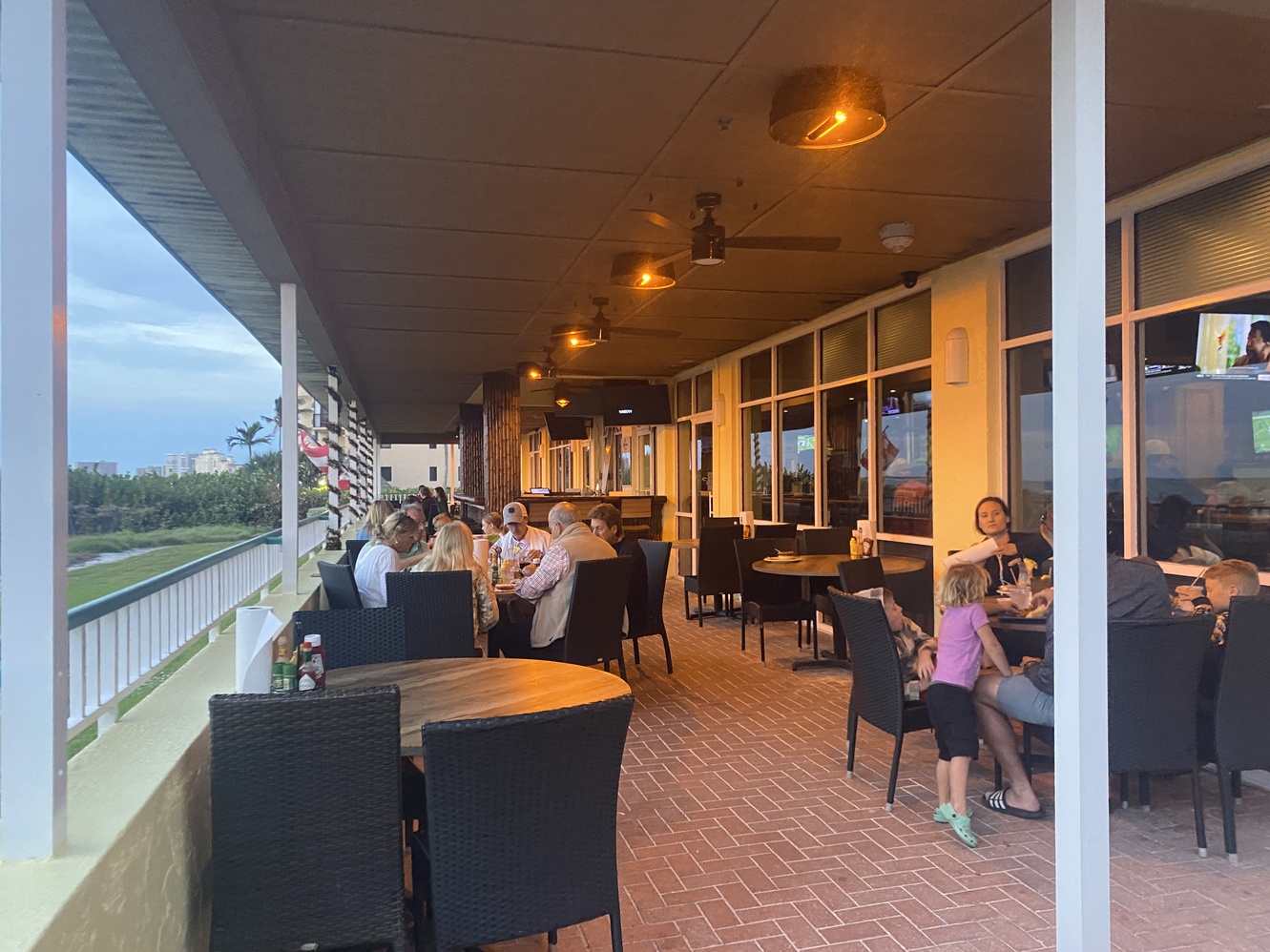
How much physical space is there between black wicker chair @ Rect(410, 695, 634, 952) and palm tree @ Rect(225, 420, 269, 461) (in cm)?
384

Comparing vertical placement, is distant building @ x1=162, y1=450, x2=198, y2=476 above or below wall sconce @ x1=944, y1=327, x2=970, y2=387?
below

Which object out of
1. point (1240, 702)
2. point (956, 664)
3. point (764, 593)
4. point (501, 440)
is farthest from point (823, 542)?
point (501, 440)

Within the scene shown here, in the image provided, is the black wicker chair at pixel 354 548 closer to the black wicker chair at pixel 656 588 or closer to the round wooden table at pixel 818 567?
the black wicker chair at pixel 656 588

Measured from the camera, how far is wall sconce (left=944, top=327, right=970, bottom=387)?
6.25 m

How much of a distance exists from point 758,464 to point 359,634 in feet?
24.2

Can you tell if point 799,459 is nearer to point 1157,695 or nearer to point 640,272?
point 640,272

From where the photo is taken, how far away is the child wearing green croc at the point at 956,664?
3623 millimetres

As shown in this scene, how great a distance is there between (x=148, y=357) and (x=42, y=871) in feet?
9.62

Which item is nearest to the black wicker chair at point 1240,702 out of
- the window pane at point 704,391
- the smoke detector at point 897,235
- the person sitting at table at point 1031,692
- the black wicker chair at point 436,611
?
the person sitting at table at point 1031,692

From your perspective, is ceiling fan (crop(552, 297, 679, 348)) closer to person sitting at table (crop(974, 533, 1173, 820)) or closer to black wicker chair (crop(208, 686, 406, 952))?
person sitting at table (crop(974, 533, 1173, 820))

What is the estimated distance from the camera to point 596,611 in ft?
16.8

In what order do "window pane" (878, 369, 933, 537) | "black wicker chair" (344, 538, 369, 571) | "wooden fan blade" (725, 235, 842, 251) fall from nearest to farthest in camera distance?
"wooden fan blade" (725, 235, 842, 251) < "black wicker chair" (344, 538, 369, 571) < "window pane" (878, 369, 933, 537)

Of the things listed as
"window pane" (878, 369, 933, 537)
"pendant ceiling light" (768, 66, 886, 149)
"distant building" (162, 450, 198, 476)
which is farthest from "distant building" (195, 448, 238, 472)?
"window pane" (878, 369, 933, 537)

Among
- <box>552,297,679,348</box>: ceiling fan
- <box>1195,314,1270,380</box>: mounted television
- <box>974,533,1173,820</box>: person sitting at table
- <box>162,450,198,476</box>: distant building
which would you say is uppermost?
<box>552,297,679,348</box>: ceiling fan
